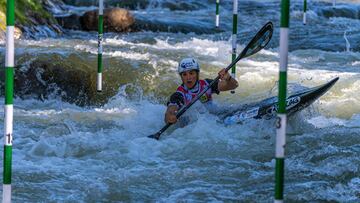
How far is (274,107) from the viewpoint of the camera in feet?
22.2

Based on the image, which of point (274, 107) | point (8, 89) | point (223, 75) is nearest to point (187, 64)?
point (223, 75)

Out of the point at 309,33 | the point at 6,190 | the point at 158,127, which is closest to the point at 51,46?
the point at 158,127

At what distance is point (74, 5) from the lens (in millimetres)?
18484

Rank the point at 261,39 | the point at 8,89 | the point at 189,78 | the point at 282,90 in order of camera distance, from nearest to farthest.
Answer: the point at 282,90, the point at 8,89, the point at 261,39, the point at 189,78

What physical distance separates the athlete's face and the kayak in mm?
437

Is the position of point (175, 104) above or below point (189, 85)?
below

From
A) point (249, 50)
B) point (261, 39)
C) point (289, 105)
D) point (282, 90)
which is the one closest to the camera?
point (282, 90)

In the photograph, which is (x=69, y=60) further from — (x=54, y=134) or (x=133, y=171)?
(x=133, y=171)

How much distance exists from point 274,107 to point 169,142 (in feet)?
3.47

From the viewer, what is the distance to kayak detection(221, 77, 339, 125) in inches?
265

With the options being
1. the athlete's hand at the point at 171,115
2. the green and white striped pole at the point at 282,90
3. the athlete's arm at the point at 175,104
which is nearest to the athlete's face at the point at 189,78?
the athlete's arm at the point at 175,104

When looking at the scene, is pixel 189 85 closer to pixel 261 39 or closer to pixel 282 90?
pixel 261 39

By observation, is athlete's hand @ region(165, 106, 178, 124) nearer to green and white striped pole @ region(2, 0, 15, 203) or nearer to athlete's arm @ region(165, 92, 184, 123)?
athlete's arm @ region(165, 92, 184, 123)

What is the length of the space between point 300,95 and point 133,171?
194cm
